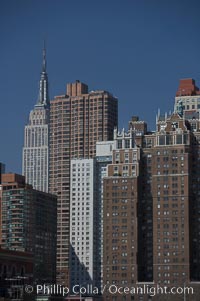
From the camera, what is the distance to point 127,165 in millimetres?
199125

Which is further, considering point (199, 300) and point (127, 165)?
point (127, 165)

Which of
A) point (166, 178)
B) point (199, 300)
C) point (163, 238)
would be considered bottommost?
point (199, 300)

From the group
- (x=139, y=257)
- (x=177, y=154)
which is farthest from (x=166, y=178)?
(x=139, y=257)

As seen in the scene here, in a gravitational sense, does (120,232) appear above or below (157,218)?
below

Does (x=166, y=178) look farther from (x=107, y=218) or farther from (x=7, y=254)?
(x=7, y=254)

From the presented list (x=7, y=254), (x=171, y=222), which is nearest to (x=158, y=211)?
(x=171, y=222)

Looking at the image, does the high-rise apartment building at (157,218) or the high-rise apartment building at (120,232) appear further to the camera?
the high-rise apartment building at (120,232)

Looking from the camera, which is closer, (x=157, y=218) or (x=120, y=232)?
(x=157, y=218)

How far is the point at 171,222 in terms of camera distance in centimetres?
19000

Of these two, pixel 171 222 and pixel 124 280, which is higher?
pixel 171 222

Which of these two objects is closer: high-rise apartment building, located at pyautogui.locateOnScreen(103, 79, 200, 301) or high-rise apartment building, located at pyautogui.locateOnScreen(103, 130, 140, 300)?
high-rise apartment building, located at pyautogui.locateOnScreen(103, 79, 200, 301)

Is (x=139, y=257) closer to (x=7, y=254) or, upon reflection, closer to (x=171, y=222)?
(x=171, y=222)

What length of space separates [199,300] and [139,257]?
1736 cm

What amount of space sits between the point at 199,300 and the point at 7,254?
4133cm
